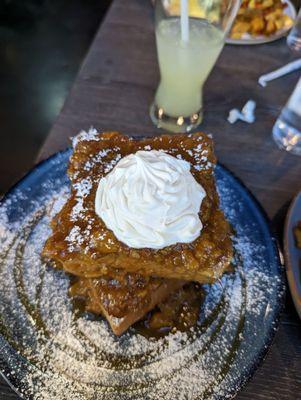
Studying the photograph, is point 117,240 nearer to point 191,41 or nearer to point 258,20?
point 191,41

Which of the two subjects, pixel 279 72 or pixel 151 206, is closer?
pixel 151 206

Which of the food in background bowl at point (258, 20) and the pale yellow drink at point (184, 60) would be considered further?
the food in background bowl at point (258, 20)

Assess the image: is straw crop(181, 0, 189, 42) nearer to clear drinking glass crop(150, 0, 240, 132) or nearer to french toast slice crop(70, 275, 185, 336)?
clear drinking glass crop(150, 0, 240, 132)

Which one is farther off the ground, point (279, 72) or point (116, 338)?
point (279, 72)

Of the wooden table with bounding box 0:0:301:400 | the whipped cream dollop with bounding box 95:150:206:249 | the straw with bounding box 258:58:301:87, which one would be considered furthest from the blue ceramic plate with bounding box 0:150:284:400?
the straw with bounding box 258:58:301:87

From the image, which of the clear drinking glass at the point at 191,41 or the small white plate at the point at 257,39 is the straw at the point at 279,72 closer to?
the small white plate at the point at 257,39

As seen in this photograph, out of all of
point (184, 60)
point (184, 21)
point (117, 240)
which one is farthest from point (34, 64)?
point (117, 240)

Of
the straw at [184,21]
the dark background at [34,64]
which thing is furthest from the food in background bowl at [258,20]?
the dark background at [34,64]
